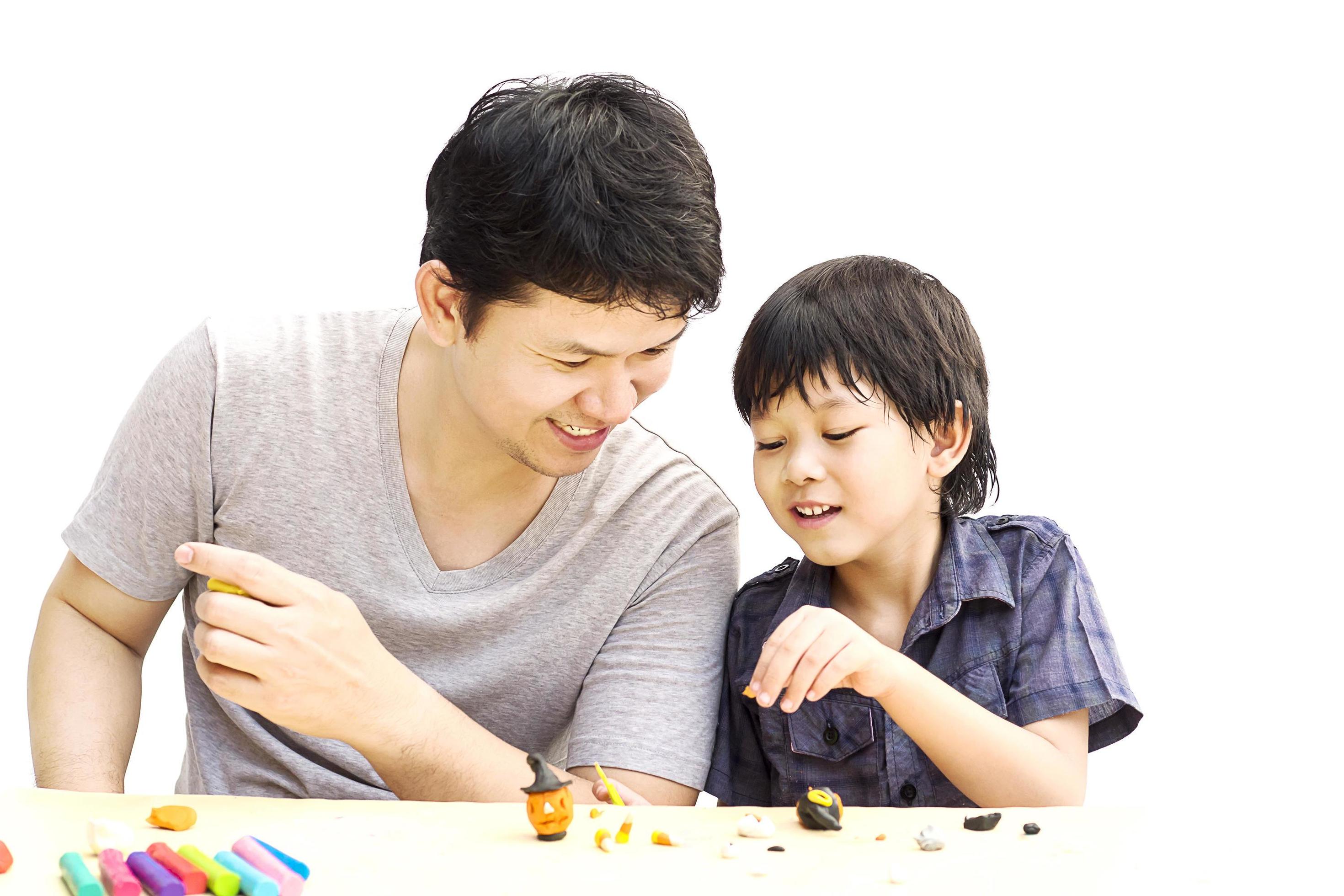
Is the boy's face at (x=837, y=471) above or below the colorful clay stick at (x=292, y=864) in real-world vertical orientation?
above

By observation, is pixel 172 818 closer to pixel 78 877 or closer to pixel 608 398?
pixel 78 877

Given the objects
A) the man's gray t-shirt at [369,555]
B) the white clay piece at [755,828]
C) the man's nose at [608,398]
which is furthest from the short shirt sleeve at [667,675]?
the white clay piece at [755,828]

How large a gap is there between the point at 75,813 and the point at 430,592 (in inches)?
19.0

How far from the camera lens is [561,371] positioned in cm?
125

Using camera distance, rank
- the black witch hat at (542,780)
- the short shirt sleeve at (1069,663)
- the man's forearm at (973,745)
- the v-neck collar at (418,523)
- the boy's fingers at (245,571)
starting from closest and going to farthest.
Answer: the black witch hat at (542,780), the boy's fingers at (245,571), the man's forearm at (973,745), the short shirt sleeve at (1069,663), the v-neck collar at (418,523)

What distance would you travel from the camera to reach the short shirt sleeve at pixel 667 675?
1.27m

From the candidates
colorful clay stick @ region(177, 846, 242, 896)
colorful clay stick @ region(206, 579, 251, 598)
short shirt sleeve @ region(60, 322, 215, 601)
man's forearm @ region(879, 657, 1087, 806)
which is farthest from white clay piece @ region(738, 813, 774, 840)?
short shirt sleeve @ region(60, 322, 215, 601)

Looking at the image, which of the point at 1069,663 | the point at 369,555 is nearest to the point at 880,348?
the point at 1069,663

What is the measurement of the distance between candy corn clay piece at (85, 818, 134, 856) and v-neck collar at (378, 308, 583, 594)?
1.70 feet

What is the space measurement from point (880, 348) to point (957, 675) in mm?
367

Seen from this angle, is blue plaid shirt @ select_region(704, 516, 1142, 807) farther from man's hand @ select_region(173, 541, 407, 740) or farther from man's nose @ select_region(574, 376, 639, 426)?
man's hand @ select_region(173, 541, 407, 740)

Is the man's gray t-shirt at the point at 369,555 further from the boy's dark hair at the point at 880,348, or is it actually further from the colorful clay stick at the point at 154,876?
the colorful clay stick at the point at 154,876

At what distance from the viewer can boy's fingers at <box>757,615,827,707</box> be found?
106 cm

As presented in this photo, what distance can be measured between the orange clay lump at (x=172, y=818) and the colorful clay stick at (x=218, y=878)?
0.28 ft
